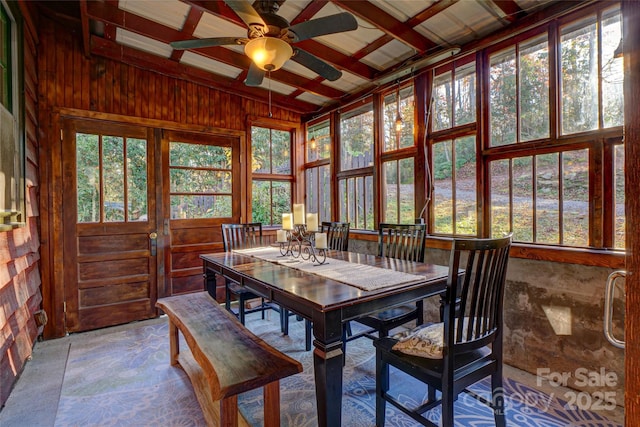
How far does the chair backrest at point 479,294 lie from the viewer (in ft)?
4.63

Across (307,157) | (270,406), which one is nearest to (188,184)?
(307,157)

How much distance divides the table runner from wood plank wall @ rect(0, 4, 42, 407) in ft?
5.49

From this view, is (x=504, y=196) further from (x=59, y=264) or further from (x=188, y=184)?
(x=59, y=264)

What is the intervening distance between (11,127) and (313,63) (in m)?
2.15

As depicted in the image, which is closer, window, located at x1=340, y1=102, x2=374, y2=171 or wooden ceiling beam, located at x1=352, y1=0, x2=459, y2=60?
wooden ceiling beam, located at x1=352, y1=0, x2=459, y2=60

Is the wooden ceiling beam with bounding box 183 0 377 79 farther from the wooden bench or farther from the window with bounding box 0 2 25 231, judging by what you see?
the wooden bench

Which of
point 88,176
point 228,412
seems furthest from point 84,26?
point 228,412

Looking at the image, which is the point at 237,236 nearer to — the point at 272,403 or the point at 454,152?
the point at 272,403

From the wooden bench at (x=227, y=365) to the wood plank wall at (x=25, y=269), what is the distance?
106cm

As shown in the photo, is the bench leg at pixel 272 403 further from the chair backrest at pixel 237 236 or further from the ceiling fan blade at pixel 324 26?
the ceiling fan blade at pixel 324 26

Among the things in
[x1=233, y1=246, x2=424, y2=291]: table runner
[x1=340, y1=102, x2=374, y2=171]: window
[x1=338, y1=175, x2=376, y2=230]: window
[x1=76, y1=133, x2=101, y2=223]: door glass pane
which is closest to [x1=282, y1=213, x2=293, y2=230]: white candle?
[x1=233, y1=246, x2=424, y2=291]: table runner

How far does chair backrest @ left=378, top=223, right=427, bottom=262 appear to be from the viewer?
2.63 metres

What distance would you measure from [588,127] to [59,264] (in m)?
4.74

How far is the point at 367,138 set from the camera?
3879 mm
